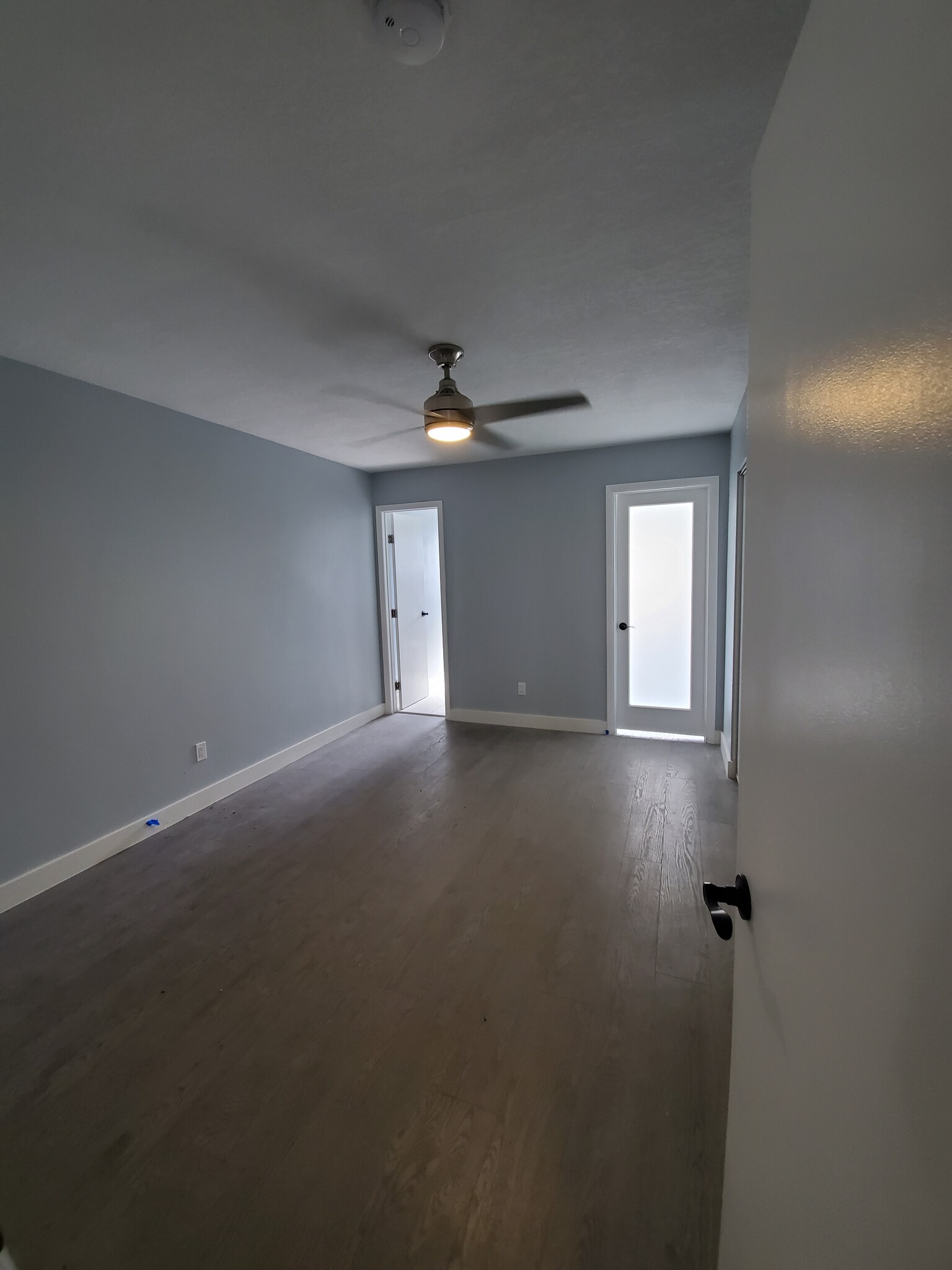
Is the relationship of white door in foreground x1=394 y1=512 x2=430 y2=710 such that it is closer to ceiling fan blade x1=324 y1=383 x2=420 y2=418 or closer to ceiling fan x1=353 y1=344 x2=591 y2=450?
ceiling fan blade x1=324 y1=383 x2=420 y2=418

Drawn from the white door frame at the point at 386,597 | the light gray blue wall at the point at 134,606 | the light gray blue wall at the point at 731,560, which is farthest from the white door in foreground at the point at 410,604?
the light gray blue wall at the point at 731,560

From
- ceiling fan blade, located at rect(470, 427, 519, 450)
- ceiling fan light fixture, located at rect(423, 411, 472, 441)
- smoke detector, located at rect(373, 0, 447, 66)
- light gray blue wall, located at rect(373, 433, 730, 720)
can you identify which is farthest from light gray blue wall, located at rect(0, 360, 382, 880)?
smoke detector, located at rect(373, 0, 447, 66)

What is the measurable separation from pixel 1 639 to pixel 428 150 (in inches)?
100

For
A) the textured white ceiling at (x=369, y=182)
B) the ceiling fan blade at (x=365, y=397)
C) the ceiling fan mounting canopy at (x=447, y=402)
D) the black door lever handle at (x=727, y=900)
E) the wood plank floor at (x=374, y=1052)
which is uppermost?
the ceiling fan blade at (x=365, y=397)

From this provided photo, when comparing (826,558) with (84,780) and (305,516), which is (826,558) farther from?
(305,516)

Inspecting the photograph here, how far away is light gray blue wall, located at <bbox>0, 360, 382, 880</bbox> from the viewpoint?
2.32m

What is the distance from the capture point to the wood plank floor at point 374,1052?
1.15 meters

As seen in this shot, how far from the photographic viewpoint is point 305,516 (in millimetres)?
4105

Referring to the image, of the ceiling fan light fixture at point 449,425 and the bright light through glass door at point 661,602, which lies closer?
the ceiling fan light fixture at point 449,425

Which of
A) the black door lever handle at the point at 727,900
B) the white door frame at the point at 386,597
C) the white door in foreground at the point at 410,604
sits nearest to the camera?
the black door lever handle at the point at 727,900

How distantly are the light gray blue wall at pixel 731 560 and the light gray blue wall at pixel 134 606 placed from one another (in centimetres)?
318

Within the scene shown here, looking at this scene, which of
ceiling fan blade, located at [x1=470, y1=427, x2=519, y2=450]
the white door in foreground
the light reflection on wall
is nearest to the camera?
the light reflection on wall

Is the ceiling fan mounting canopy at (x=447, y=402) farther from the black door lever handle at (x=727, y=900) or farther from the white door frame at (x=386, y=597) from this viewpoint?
the white door frame at (x=386, y=597)

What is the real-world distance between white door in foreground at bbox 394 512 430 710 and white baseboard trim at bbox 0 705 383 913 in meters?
1.30
